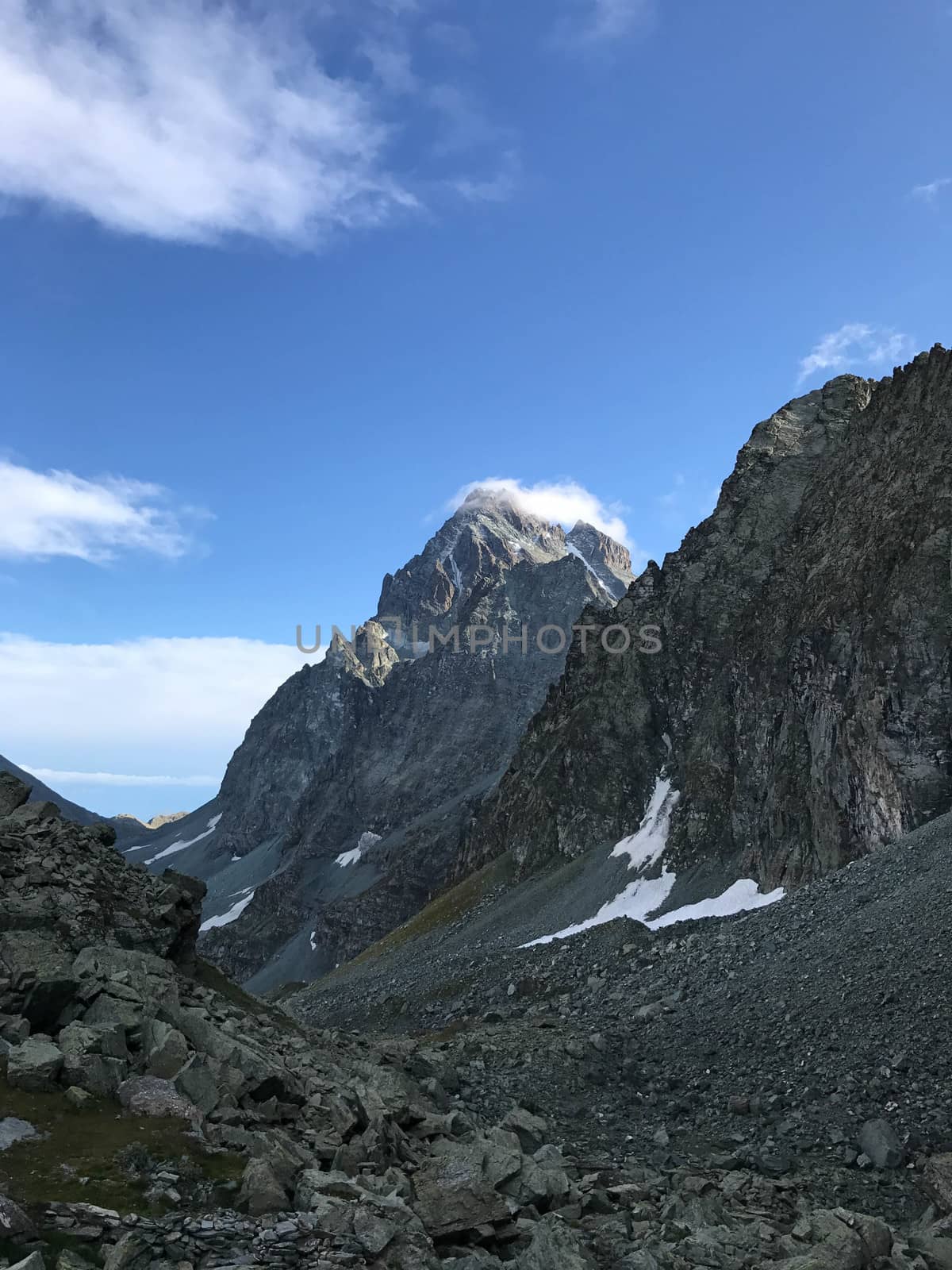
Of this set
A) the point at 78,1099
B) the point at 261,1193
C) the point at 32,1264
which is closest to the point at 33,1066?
the point at 78,1099

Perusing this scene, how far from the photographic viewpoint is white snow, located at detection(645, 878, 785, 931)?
6819 centimetres

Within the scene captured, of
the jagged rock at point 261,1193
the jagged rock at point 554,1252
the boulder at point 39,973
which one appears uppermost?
the boulder at point 39,973

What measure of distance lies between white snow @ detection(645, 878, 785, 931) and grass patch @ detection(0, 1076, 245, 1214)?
55.8 meters

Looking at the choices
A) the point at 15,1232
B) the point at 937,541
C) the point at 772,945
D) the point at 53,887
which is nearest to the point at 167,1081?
the point at 15,1232

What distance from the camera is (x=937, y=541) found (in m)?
65.6

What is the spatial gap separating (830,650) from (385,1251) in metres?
68.8

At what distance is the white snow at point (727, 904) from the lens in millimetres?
68188

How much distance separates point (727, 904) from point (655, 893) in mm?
10857

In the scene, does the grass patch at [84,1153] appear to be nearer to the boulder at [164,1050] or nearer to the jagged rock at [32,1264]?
the boulder at [164,1050]

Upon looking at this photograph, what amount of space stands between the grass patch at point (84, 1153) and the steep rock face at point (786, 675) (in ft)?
184

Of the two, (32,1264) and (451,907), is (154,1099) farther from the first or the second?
(451,907)

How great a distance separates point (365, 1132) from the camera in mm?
19297

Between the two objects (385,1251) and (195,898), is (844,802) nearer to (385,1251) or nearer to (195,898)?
(195,898)

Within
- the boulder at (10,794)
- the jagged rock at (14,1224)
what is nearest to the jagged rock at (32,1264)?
the jagged rock at (14,1224)
